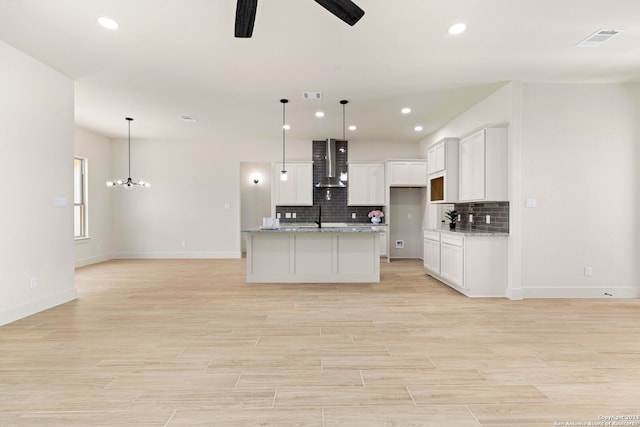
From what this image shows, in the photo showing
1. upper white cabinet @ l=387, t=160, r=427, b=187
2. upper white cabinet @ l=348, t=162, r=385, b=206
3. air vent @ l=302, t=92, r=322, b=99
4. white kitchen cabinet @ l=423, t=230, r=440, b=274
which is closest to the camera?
air vent @ l=302, t=92, r=322, b=99

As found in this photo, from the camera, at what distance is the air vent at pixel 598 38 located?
3.27 m

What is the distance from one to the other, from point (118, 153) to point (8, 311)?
5.65 meters

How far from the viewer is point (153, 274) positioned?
6.28 meters

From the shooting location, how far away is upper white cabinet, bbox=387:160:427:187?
789 centimetres

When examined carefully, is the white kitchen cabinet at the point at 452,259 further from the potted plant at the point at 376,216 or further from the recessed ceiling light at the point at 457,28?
the recessed ceiling light at the point at 457,28

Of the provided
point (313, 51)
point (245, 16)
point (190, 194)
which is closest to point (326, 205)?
point (190, 194)

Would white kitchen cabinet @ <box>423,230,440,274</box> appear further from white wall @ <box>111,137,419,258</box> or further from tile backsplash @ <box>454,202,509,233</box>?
white wall @ <box>111,137,419,258</box>

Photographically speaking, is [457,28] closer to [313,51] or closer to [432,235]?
[313,51]

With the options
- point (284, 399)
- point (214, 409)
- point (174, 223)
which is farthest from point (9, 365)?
point (174, 223)

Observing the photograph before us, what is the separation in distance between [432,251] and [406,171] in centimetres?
260

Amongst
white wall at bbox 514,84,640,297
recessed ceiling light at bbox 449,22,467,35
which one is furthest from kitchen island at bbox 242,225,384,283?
recessed ceiling light at bbox 449,22,467,35

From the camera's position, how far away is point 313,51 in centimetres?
368

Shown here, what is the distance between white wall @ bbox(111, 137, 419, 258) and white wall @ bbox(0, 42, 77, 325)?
3937 millimetres

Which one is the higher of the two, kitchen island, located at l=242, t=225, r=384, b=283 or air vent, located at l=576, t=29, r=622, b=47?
air vent, located at l=576, t=29, r=622, b=47
